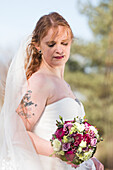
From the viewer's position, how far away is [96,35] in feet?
30.6

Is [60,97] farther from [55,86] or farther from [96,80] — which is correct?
[96,80]

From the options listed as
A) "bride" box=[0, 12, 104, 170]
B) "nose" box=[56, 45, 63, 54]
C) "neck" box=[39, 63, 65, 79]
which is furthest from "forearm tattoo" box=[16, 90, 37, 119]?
"nose" box=[56, 45, 63, 54]

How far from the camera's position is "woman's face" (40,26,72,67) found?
5.26ft

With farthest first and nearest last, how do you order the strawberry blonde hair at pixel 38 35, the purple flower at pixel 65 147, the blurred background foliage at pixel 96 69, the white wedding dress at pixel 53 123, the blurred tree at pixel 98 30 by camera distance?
the blurred tree at pixel 98 30 → the blurred background foliage at pixel 96 69 → the strawberry blonde hair at pixel 38 35 → the white wedding dress at pixel 53 123 → the purple flower at pixel 65 147

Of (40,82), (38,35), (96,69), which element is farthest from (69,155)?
(96,69)

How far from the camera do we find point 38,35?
162cm

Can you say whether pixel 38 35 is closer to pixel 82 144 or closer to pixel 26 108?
pixel 26 108

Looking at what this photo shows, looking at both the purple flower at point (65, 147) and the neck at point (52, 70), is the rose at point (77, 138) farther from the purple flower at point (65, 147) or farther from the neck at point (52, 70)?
the neck at point (52, 70)

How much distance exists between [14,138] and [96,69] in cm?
804

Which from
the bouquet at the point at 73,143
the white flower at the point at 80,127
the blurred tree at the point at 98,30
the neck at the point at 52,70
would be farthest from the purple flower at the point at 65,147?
the blurred tree at the point at 98,30

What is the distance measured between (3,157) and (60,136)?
0.32 meters

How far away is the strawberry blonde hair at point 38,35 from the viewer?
1598 millimetres

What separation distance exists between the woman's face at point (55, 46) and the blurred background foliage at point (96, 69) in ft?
22.8

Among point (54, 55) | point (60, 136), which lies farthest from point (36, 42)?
point (60, 136)
